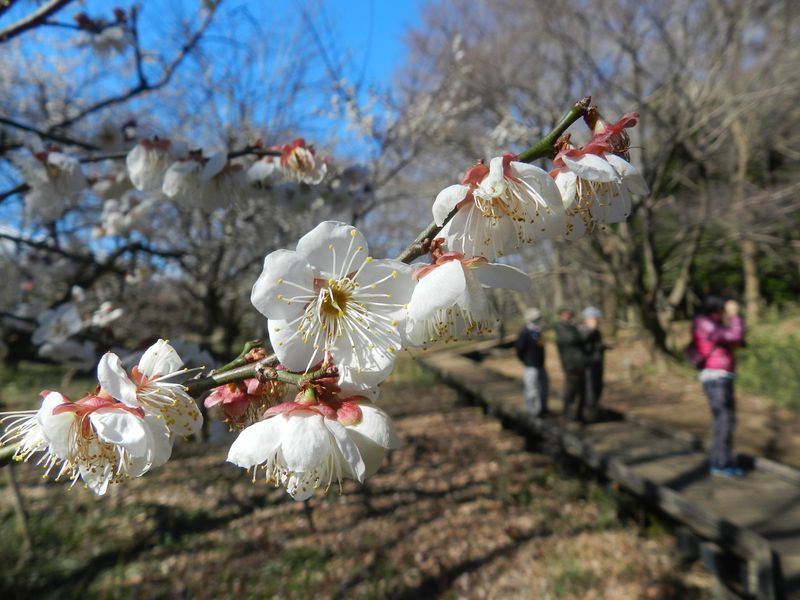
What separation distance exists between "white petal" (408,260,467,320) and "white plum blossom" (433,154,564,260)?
0.08 metres

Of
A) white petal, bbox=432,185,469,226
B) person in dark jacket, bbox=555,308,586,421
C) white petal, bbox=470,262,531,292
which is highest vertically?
white petal, bbox=432,185,469,226

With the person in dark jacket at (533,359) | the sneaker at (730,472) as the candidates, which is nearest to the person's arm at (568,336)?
the person in dark jacket at (533,359)

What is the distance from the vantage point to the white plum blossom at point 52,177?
196 centimetres

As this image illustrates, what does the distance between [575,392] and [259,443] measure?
5.09 metres

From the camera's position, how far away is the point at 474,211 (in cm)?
80

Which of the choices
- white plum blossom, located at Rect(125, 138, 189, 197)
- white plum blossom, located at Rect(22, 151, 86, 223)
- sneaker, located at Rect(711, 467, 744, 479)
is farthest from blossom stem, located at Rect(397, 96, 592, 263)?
sneaker, located at Rect(711, 467, 744, 479)

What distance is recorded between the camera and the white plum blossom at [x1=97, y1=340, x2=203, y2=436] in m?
0.79

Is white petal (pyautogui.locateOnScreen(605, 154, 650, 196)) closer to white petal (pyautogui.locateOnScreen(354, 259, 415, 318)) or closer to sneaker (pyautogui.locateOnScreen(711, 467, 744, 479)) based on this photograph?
white petal (pyautogui.locateOnScreen(354, 259, 415, 318))

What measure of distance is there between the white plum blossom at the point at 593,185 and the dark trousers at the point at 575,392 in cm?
460

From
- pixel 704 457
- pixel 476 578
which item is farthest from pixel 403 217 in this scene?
pixel 476 578

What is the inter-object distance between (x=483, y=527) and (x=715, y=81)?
6.89 meters

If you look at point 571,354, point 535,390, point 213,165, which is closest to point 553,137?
point 213,165

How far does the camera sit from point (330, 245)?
79 cm

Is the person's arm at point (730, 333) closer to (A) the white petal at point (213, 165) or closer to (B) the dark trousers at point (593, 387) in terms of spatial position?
(B) the dark trousers at point (593, 387)
